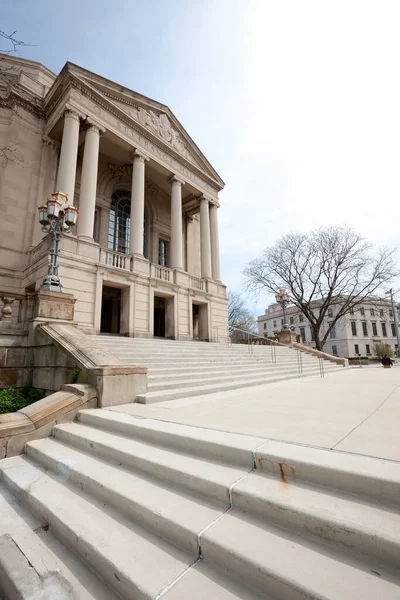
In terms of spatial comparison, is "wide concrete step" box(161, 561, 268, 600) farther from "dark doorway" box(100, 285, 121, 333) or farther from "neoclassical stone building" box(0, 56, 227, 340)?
"dark doorway" box(100, 285, 121, 333)

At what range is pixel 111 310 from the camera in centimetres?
1773

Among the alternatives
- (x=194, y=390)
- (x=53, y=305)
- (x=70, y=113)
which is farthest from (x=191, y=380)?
(x=70, y=113)

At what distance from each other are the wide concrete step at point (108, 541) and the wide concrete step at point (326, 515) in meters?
0.60

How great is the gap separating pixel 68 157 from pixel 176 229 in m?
7.39

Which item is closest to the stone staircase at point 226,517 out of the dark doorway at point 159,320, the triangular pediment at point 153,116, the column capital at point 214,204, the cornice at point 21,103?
the dark doorway at point 159,320

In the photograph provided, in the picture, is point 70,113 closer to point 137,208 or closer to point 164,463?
point 137,208

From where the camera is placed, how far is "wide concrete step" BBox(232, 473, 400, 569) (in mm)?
1544

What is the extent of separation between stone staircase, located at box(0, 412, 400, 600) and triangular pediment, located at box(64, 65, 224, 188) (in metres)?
19.0

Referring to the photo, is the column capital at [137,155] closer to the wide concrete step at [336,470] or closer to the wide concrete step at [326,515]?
the wide concrete step at [336,470]

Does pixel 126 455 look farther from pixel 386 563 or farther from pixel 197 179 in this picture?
pixel 197 179

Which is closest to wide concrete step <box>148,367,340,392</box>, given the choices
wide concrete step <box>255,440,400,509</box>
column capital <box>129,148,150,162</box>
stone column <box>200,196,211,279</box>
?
wide concrete step <box>255,440,400,509</box>

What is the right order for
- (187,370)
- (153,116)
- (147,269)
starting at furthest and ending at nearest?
(153,116) < (147,269) < (187,370)

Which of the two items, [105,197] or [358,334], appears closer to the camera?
[105,197]

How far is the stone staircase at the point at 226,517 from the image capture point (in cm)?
151
